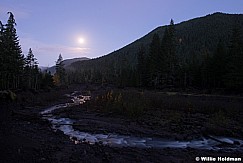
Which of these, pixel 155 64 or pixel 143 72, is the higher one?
pixel 155 64

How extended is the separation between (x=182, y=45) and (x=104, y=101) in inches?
6075

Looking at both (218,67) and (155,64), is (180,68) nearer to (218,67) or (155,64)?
(155,64)

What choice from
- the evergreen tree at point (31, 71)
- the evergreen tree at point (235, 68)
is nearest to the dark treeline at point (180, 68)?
the evergreen tree at point (235, 68)

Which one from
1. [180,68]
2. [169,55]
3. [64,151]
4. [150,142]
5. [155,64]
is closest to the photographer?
[64,151]

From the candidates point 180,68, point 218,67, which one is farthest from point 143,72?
point 218,67

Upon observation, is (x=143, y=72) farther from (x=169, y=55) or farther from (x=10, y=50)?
(x=10, y=50)

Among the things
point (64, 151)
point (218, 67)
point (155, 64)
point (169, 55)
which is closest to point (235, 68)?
point (218, 67)

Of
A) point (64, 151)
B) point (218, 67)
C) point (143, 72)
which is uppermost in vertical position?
point (218, 67)

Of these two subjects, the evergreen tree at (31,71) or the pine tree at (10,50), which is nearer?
the pine tree at (10,50)

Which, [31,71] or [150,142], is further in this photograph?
[31,71]

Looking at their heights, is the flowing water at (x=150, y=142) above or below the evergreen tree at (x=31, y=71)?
below

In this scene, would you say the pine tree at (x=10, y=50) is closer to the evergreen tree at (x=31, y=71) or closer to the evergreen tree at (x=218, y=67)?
the evergreen tree at (x=31, y=71)

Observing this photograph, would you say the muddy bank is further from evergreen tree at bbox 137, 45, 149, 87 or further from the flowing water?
evergreen tree at bbox 137, 45, 149, 87

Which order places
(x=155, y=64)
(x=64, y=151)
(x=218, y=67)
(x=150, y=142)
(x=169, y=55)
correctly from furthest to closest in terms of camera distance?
(x=155, y=64), (x=169, y=55), (x=218, y=67), (x=150, y=142), (x=64, y=151)
